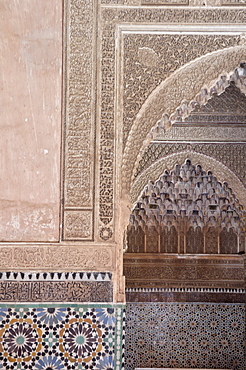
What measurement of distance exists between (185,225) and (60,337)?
14.4 ft

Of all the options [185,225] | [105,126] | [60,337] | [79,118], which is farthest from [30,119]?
[185,225]

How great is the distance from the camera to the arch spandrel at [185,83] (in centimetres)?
339

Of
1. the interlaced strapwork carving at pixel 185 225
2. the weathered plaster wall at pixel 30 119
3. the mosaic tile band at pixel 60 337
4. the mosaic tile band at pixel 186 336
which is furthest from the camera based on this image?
the mosaic tile band at pixel 186 336

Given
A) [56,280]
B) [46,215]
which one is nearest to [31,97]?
[46,215]

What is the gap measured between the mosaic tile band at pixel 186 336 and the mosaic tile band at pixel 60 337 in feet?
13.5

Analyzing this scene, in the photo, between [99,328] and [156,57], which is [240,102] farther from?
[99,328]

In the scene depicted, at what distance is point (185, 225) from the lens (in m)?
7.26

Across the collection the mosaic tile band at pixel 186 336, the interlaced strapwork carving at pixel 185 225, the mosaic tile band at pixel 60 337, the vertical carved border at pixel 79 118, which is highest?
the vertical carved border at pixel 79 118

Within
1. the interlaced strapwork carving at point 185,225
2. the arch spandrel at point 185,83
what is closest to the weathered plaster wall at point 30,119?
the arch spandrel at point 185,83

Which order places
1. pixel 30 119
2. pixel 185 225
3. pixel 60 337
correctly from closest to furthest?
pixel 60 337
pixel 30 119
pixel 185 225

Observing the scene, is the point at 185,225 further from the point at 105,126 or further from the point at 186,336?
the point at 105,126

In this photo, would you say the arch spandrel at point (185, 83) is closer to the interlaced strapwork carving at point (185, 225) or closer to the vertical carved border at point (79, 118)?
the vertical carved border at point (79, 118)

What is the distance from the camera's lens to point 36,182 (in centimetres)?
328

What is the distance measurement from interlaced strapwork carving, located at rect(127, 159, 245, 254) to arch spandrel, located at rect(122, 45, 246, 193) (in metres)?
3.37
